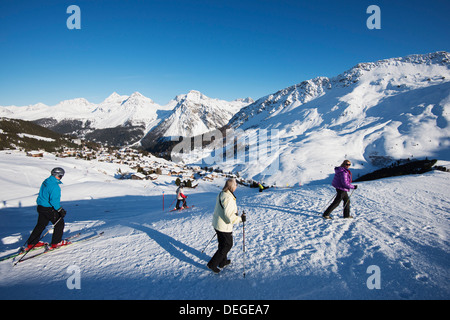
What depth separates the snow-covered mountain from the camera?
61.7 meters

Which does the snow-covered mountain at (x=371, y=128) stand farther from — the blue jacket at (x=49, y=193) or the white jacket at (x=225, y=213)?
the blue jacket at (x=49, y=193)

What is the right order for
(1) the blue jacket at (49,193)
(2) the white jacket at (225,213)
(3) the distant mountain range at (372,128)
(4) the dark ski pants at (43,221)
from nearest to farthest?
(2) the white jacket at (225,213), (1) the blue jacket at (49,193), (4) the dark ski pants at (43,221), (3) the distant mountain range at (372,128)

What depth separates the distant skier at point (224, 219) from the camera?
432 cm

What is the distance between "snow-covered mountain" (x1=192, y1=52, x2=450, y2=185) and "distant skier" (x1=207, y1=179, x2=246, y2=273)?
5533cm

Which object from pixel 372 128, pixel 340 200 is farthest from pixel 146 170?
pixel 372 128

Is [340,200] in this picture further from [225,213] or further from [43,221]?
[43,221]

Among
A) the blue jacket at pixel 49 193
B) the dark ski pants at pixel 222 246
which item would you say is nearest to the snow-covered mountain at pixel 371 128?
the dark ski pants at pixel 222 246

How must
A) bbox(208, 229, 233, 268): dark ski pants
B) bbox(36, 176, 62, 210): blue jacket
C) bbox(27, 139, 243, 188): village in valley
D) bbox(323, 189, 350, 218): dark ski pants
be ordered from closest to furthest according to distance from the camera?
bbox(208, 229, 233, 268): dark ski pants → bbox(36, 176, 62, 210): blue jacket → bbox(323, 189, 350, 218): dark ski pants → bbox(27, 139, 243, 188): village in valley

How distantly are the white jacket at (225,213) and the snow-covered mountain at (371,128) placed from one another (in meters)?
55.5

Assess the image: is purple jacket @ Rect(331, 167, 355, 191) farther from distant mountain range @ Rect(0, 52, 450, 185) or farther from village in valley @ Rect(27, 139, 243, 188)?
distant mountain range @ Rect(0, 52, 450, 185)

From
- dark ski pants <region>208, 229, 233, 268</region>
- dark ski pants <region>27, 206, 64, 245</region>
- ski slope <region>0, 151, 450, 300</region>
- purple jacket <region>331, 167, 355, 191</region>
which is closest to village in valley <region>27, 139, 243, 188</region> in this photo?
ski slope <region>0, 151, 450, 300</region>

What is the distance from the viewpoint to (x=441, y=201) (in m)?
9.23

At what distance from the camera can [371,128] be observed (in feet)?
264

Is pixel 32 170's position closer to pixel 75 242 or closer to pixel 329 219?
pixel 75 242
